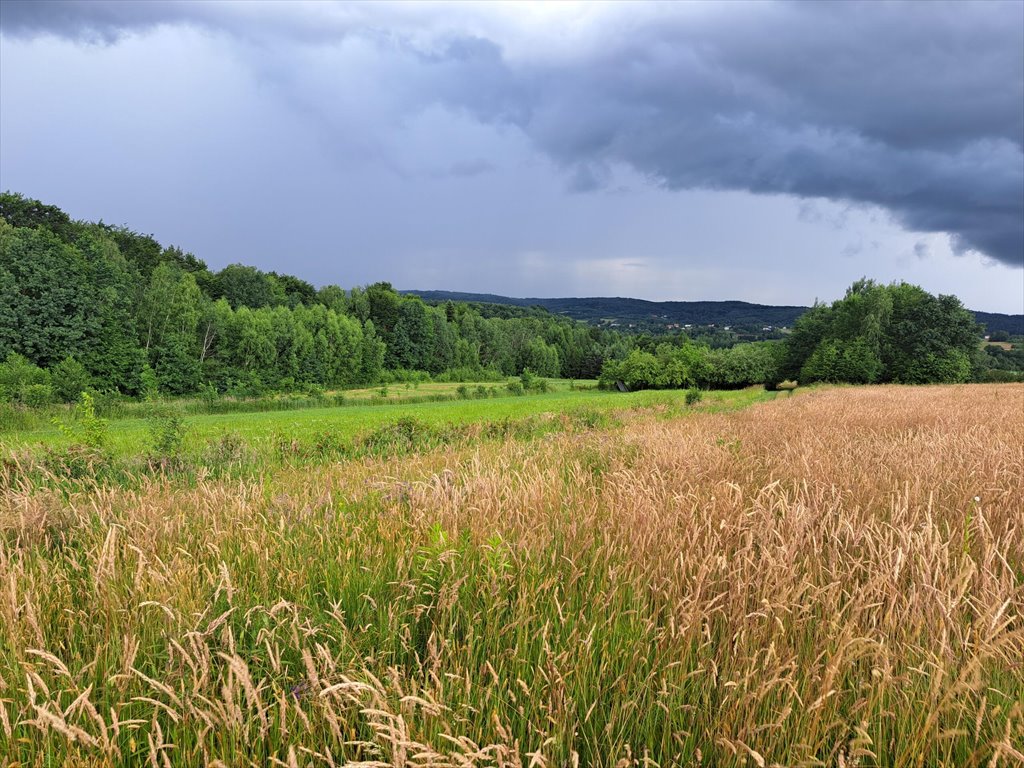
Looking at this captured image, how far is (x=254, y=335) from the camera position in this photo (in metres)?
78.4

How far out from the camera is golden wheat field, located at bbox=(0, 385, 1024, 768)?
1491mm

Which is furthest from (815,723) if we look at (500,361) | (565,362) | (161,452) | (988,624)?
(565,362)

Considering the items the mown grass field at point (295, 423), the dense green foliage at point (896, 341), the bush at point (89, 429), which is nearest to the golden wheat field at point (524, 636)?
the bush at point (89, 429)

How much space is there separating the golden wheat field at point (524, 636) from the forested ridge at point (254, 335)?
145 ft

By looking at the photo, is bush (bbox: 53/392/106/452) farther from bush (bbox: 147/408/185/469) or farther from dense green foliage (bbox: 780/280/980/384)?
dense green foliage (bbox: 780/280/980/384)

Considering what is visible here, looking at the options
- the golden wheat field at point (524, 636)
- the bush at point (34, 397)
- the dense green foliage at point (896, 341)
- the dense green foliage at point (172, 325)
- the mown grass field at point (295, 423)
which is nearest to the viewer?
the golden wheat field at point (524, 636)

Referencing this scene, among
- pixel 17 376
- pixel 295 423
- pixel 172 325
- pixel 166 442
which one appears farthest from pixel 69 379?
pixel 166 442

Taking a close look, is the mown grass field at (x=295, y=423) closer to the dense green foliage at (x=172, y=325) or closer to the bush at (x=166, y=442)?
the bush at (x=166, y=442)

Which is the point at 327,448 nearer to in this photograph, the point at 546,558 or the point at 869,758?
the point at 546,558

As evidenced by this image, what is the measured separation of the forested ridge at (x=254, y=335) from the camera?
56219 mm

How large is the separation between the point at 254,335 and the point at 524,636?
8652cm

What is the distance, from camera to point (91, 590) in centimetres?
261

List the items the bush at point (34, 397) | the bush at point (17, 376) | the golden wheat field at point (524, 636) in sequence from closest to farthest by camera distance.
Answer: the golden wheat field at point (524, 636) < the bush at point (34, 397) < the bush at point (17, 376)

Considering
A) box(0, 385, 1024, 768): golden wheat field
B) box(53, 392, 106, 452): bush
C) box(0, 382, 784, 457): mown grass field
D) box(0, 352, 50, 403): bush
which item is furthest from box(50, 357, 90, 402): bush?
box(0, 385, 1024, 768): golden wheat field
